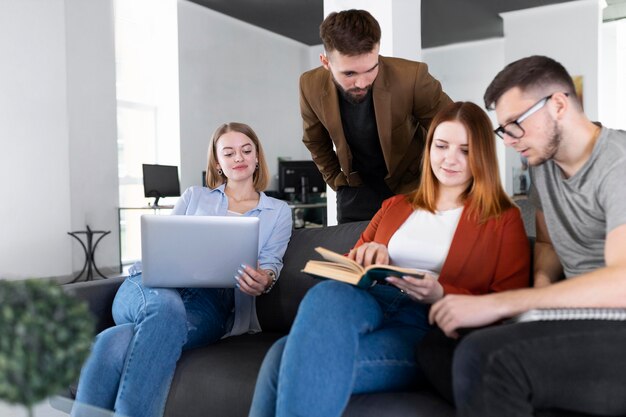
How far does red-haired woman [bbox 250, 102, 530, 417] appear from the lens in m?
1.34

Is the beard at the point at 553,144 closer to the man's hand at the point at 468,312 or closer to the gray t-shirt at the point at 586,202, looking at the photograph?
the gray t-shirt at the point at 586,202

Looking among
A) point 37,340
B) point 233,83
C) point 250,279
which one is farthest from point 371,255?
point 233,83

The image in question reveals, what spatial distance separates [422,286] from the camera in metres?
1.41

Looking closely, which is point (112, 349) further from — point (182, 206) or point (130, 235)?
point (130, 235)

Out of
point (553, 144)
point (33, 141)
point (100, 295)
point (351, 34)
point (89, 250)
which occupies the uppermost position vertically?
point (351, 34)

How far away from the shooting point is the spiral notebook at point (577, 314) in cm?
124

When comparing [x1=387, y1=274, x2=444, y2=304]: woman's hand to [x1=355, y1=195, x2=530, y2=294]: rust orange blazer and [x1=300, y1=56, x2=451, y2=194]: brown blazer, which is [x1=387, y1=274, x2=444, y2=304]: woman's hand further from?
[x1=300, y1=56, x2=451, y2=194]: brown blazer

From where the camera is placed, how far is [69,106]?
19.8 feet

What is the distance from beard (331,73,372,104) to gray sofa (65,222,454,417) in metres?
0.47

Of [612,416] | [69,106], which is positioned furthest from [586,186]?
[69,106]

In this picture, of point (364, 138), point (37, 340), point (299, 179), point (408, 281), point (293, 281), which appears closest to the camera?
point (37, 340)

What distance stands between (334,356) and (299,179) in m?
5.63

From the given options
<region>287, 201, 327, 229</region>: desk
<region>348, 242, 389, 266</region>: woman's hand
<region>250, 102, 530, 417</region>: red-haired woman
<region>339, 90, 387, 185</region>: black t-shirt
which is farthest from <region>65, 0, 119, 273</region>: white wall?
<region>348, 242, 389, 266</region>: woman's hand

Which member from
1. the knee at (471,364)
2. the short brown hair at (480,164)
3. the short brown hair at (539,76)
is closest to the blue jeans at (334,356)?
the knee at (471,364)
